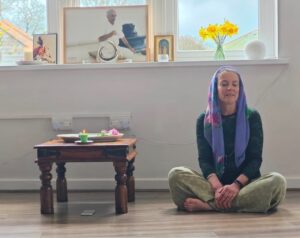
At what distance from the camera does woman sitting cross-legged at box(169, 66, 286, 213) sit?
2389mm

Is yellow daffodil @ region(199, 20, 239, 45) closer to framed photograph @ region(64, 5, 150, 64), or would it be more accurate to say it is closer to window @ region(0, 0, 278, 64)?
window @ region(0, 0, 278, 64)

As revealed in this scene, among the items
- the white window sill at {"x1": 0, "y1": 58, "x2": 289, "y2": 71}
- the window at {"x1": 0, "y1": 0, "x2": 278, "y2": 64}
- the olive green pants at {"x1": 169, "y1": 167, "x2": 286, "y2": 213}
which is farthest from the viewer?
the window at {"x1": 0, "y1": 0, "x2": 278, "y2": 64}

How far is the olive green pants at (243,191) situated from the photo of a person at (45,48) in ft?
3.99

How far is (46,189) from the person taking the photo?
7.97ft

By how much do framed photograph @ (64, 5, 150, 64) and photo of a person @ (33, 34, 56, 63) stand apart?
0.25 ft

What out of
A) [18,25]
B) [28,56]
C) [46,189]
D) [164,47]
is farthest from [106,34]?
[46,189]

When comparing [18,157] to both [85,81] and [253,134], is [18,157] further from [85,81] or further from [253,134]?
[253,134]

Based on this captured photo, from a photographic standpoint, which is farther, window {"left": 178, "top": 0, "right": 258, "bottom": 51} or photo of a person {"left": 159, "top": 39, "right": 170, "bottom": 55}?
window {"left": 178, "top": 0, "right": 258, "bottom": 51}

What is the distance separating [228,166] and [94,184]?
0.93 m

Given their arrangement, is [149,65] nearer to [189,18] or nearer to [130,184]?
[189,18]

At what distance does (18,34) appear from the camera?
3404 millimetres

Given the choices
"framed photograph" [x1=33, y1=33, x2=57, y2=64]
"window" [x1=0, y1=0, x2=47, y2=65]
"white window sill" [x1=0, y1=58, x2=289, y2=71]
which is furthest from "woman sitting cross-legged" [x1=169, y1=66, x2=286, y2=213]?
"window" [x1=0, y1=0, x2=47, y2=65]

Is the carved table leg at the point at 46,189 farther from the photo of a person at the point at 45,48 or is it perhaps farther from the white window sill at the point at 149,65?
the photo of a person at the point at 45,48

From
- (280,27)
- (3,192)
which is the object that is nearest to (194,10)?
(280,27)
